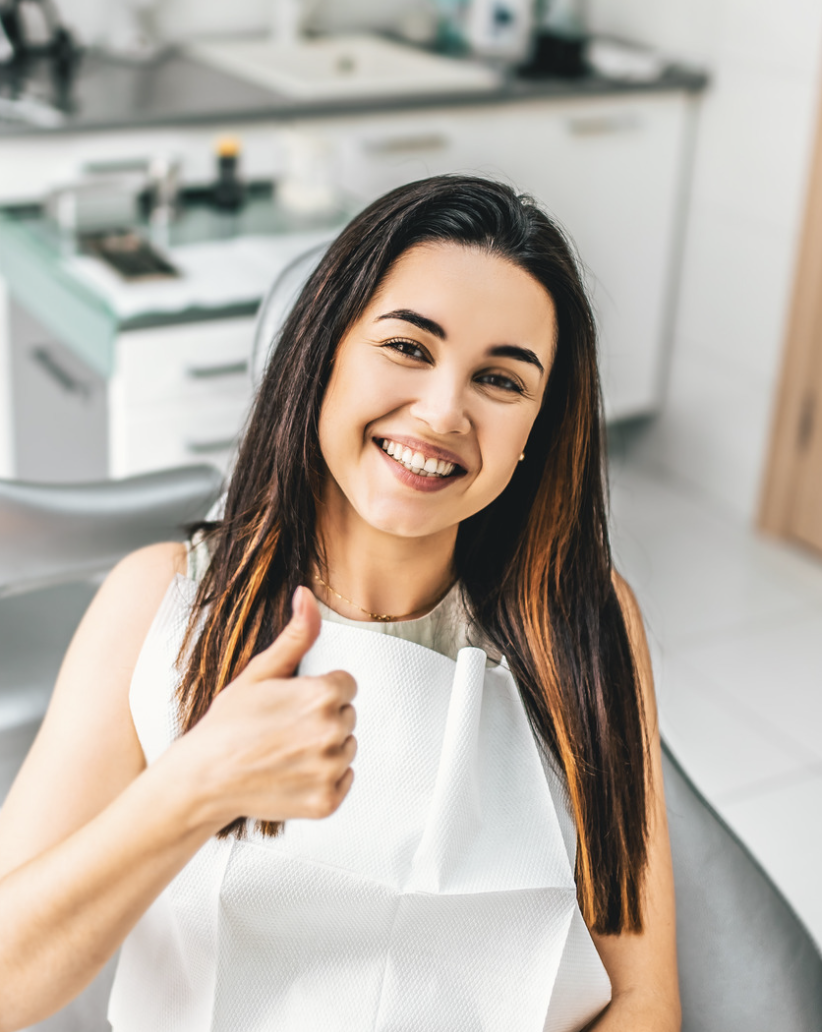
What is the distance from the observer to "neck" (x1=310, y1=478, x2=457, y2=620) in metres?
1.08

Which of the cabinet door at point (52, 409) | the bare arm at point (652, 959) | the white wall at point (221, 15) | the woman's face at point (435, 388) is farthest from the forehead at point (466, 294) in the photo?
the white wall at point (221, 15)

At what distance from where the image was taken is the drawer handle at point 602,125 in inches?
120

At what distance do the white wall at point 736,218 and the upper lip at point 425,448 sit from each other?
7.63 feet

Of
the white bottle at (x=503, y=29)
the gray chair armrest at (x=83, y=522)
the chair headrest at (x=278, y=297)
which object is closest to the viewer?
the gray chair armrest at (x=83, y=522)

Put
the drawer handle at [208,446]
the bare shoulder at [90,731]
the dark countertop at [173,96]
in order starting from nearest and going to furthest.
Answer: the bare shoulder at [90,731] → the drawer handle at [208,446] → the dark countertop at [173,96]

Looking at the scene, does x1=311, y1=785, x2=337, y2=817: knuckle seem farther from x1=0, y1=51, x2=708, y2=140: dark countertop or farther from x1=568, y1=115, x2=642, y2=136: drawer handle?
x1=568, y1=115, x2=642, y2=136: drawer handle

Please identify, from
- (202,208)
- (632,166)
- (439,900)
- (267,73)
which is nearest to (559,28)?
(632,166)

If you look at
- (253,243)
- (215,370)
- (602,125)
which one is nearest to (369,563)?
(215,370)

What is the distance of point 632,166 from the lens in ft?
10.4

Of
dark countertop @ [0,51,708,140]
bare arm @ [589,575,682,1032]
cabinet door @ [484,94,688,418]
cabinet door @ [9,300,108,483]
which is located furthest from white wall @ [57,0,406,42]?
bare arm @ [589,575,682,1032]

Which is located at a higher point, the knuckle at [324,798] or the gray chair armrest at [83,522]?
the knuckle at [324,798]

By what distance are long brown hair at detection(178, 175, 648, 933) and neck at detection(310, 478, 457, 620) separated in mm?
23

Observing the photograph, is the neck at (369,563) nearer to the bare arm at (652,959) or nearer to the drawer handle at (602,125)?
the bare arm at (652,959)

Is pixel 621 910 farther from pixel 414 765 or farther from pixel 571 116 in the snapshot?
pixel 571 116
